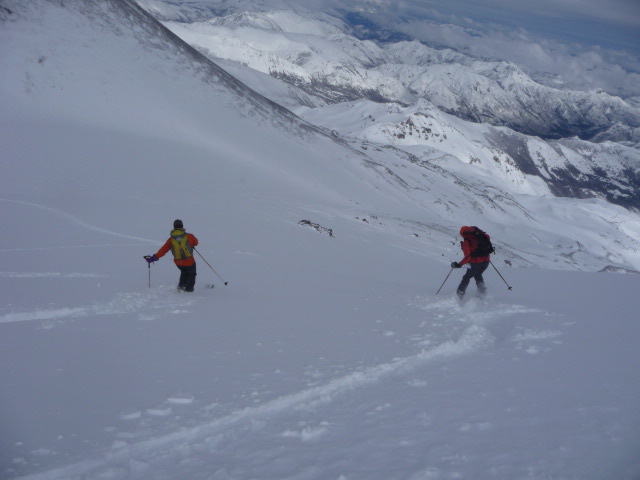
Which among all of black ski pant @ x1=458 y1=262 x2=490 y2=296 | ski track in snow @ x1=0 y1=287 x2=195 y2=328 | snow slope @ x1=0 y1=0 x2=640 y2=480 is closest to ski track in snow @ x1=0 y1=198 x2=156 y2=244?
snow slope @ x1=0 y1=0 x2=640 y2=480

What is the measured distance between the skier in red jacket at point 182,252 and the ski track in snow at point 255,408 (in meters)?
1.53

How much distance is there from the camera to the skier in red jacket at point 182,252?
10.3 m

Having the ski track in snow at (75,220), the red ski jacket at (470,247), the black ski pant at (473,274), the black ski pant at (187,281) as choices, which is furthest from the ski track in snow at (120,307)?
the red ski jacket at (470,247)

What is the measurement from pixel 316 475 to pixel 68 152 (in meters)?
28.0

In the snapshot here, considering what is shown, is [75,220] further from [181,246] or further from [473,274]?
[473,274]

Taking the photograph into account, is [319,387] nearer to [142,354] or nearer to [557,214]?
[142,354]

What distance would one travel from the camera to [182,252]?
10344 millimetres

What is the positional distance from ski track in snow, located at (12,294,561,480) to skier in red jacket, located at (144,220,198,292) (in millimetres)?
1526

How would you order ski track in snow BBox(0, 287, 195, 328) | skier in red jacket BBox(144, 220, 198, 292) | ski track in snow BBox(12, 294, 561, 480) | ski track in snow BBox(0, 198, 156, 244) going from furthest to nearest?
ski track in snow BBox(0, 198, 156, 244), skier in red jacket BBox(144, 220, 198, 292), ski track in snow BBox(0, 287, 195, 328), ski track in snow BBox(12, 294, 561, 480)

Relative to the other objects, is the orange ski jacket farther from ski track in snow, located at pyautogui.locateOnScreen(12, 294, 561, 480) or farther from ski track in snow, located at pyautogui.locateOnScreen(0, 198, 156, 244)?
ski track in snow, located at pyautogui.locateOnScreen(0, 198, 156, 244)

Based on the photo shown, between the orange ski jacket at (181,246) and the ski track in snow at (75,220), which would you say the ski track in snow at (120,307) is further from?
the ski track in snow at (75,220)

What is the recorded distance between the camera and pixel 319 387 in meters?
5.95

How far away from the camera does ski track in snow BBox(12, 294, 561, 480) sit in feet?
14.1

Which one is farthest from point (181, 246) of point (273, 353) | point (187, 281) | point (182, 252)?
point (273, 353)
